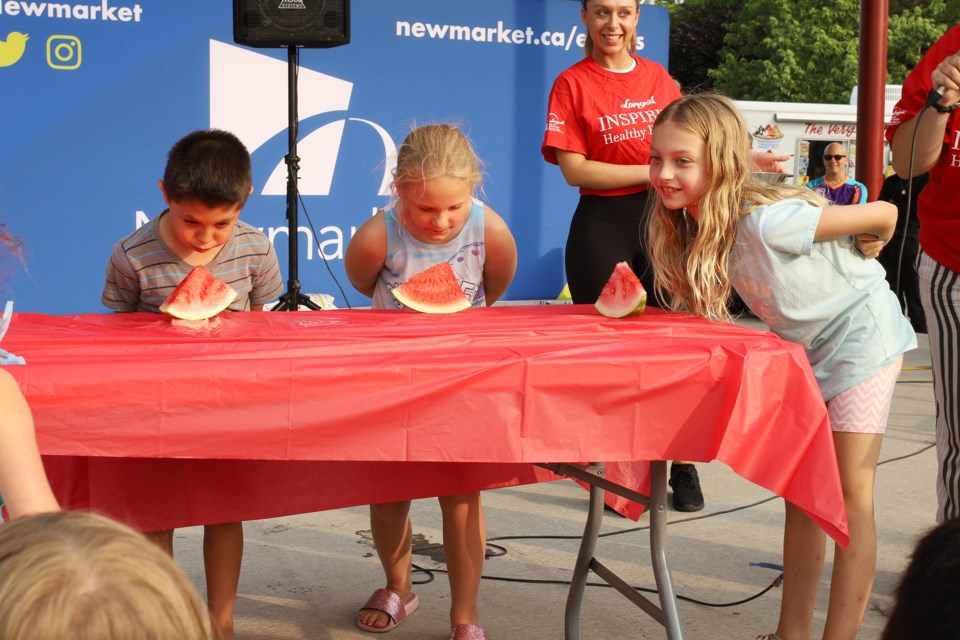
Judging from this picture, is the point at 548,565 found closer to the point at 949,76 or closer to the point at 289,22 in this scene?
the point at 949,76

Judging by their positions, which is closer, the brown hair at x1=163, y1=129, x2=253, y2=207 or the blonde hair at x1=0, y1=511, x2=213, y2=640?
the blonde hair at x1=0, y1=511, x2=213, y2=640

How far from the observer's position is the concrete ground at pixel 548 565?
3.57m

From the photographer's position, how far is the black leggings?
14.5ft

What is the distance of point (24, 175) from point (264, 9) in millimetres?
2831

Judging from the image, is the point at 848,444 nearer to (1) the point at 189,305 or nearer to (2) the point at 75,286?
(1) the point at 189,305

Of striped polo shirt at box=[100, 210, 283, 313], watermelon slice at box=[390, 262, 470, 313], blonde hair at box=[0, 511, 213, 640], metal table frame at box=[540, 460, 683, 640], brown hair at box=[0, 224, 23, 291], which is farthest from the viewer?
striped polo shirt at box=[100, 210, 283, 313]

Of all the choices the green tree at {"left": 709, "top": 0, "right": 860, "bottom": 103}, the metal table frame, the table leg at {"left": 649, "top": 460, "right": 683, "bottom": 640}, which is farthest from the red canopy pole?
the green tree at {"left": 709, "top": 0, "right": 860, "bottom": 103}

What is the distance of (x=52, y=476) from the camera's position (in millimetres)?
2828

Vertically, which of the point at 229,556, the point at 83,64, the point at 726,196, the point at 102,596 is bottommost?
the point at 229,556

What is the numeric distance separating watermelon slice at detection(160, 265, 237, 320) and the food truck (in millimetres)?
11090

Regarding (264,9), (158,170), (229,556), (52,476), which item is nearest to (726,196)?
(229,556)

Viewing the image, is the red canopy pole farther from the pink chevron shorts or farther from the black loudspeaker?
the pink chevron shorts

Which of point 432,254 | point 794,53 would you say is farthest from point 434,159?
point 794,53

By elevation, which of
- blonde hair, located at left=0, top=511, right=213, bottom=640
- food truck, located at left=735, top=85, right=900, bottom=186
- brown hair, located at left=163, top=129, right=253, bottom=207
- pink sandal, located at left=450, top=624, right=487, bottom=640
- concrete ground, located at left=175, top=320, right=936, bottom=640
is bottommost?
concrete ground, located at left=175, top=320, right=936, bottom=640
